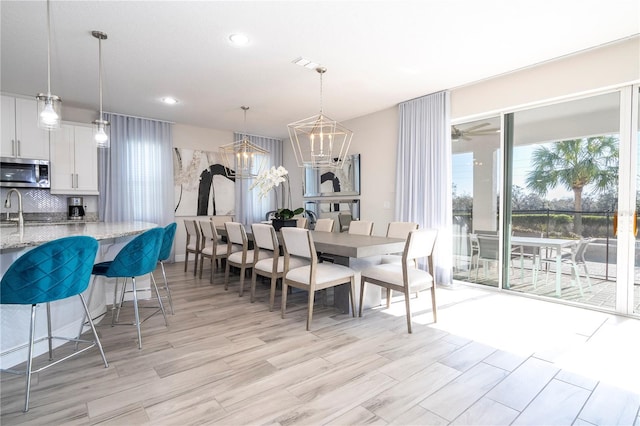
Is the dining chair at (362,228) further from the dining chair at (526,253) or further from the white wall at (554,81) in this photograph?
the white wall at (554,81)

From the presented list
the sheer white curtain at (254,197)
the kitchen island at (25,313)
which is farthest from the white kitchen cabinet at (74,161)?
the kitchen island at (25,313)

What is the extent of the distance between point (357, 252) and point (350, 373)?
3.06 feet

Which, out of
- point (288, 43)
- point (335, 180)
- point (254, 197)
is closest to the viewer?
point (288, 43)

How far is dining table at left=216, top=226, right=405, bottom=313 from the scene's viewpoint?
8.99 ft

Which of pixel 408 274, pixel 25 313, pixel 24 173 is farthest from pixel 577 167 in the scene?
pixel 24 173

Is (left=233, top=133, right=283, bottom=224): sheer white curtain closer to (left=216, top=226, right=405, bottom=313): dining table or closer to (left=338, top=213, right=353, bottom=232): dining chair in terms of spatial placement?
(left=338, top=213, right=353, bottom=232): dining chair

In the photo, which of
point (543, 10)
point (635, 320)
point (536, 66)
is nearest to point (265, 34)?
point (543, 10)

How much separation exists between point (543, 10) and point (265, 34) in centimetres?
223

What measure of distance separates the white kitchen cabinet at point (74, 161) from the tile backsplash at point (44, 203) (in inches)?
9.8

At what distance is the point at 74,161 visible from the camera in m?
4.81

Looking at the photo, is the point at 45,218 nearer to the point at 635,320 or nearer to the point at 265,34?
the point at 265,34

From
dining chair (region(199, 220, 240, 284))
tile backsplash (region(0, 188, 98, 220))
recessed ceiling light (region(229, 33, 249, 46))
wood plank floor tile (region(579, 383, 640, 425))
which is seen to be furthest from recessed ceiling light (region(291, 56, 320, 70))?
tile backsplash (region(0, 188, 98, 220))

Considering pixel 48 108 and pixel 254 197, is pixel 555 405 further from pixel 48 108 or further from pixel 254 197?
pixel 254 197

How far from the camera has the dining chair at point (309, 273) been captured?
9.00 ft
